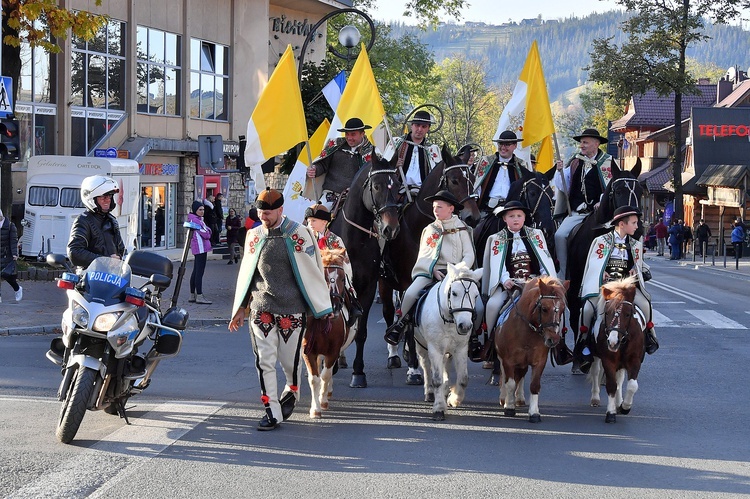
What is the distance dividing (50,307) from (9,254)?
5.29 feet

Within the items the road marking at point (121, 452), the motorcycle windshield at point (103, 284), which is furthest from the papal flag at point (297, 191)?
the motorcycle windshield at point (103, 284)

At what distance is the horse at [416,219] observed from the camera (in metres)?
11.9

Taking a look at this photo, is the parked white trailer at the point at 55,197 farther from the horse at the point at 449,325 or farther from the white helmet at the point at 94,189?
the horse at the point at 449,325

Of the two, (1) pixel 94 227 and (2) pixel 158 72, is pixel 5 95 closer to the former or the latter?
(1) pixel 94 227

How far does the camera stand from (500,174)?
1302cm

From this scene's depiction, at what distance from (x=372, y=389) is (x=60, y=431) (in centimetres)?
402

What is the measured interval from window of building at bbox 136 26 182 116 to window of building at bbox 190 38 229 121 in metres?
0.82

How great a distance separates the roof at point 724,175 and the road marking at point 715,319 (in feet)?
124

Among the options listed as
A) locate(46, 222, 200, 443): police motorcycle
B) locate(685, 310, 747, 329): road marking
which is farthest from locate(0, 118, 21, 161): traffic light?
locate(685, 310, 747, 329): road marking

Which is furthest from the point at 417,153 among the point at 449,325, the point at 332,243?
the point at 449,325

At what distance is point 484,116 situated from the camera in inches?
4451

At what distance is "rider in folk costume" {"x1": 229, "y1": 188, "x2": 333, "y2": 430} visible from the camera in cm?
936

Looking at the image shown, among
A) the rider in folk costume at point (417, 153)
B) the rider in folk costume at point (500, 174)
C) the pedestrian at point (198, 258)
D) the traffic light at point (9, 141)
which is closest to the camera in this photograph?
the rider in folk costume at point (500, 174)

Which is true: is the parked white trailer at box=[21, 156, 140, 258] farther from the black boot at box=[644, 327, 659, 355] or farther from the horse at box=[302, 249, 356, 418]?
the black boot at box=[644, 327, 659, 355]
